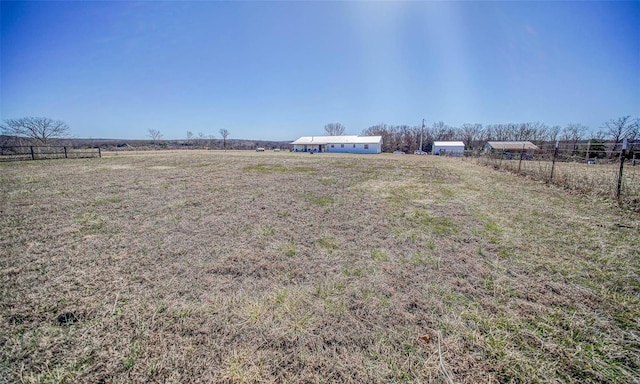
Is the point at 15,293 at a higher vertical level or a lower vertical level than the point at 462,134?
lower

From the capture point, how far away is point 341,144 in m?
52.9

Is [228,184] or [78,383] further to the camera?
[228,184]

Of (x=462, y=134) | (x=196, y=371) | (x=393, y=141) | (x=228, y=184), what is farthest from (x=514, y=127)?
(x=196, y=371)

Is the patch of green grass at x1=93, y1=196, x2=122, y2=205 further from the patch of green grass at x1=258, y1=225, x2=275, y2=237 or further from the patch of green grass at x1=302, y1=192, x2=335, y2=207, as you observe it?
the patch of green grass at x1=302, y1=192, x2=335, y2=207

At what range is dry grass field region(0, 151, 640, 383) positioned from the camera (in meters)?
1.60

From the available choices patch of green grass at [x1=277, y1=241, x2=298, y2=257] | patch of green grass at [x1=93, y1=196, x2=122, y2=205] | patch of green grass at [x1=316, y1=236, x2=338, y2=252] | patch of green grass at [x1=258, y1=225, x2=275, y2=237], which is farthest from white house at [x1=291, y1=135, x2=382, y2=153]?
patch of green grass at [x1=277, y1=241, x2=298, y2=257]

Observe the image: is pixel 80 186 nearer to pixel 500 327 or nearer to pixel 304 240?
pixel 304 240

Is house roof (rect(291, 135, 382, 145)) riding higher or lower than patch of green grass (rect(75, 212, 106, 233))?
higher

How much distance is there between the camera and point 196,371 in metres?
1.56

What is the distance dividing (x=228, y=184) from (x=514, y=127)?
76204 millimetres

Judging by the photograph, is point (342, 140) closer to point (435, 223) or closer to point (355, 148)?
point (355, 148)

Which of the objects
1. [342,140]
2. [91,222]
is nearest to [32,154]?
[91,222]

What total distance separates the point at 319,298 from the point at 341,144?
2056 inches

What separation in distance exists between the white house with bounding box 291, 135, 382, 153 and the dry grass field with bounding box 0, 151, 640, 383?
46.3 metres
